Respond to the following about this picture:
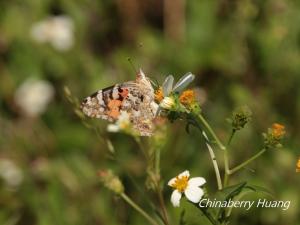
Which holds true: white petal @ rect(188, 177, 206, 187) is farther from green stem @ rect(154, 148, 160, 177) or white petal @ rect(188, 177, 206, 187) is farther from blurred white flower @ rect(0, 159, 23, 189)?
→ blurred white flower @ rect(0, 159, 23, 189)

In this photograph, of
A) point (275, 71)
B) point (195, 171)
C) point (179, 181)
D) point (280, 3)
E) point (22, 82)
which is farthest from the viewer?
point (22, 82)

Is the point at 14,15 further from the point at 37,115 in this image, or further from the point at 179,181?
the point at 179,181

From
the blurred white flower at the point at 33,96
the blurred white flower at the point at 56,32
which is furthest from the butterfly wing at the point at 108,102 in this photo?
the blurred white flower at the point at 56,32

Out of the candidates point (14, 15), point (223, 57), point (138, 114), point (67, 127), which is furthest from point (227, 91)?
point (138, 114)

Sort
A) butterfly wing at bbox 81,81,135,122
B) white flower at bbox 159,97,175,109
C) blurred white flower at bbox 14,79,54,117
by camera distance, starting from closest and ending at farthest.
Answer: white flower at bbox 159,97,175,109 → butterfly wing at bbox 81,81,135,122 → blurred white flower at bbox 14,79,54,117

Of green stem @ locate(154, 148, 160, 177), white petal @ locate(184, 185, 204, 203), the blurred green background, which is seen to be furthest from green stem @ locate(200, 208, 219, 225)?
the blurred green background

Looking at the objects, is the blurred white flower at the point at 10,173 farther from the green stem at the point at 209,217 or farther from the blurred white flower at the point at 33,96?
the green stem at the point at 209,217
